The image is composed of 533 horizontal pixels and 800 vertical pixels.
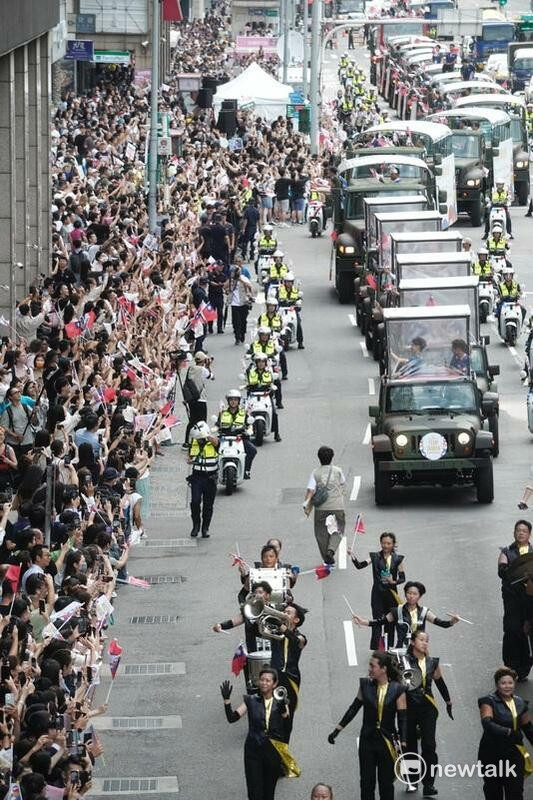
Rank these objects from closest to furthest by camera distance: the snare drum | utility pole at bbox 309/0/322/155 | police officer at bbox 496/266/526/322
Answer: the snare drum, police officer at bbox 496/266/526/322, utility pole at bbox 309/0/322/155

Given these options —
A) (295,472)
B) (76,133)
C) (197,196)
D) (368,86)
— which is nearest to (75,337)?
(295,472)

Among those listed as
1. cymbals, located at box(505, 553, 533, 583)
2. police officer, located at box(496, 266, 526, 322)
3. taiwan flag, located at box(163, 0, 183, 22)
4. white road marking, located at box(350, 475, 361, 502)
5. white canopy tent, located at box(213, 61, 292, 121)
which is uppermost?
taiwan flag, located at box(163, 0, 183, 22)

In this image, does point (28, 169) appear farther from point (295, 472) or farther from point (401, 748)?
point (401, 748)

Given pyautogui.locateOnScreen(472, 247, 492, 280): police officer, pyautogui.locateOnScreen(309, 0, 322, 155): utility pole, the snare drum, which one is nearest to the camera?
the snare drum

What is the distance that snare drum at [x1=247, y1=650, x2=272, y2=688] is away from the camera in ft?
56.9

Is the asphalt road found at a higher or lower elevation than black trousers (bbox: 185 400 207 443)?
lower

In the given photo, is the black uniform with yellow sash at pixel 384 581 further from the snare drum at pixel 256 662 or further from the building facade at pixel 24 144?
the building facade at pixel 24 144

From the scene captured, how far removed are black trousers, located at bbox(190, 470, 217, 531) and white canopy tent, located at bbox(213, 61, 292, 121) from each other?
40.7m

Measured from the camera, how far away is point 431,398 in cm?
2592

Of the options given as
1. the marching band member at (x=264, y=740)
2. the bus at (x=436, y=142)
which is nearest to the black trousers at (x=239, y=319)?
the bus at (x=436, y=142)

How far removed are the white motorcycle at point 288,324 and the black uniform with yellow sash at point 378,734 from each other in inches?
767

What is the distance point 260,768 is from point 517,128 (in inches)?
1810

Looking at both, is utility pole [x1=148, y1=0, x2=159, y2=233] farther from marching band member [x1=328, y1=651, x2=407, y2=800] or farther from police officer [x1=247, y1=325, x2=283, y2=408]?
marching band member [x1=328, y1=651, x2=407, y2=800]

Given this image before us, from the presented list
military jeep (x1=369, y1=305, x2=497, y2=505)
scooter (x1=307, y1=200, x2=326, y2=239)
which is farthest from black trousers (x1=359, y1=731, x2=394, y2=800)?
scooter (x1=307, y1=200, x2=326, y2=239)
